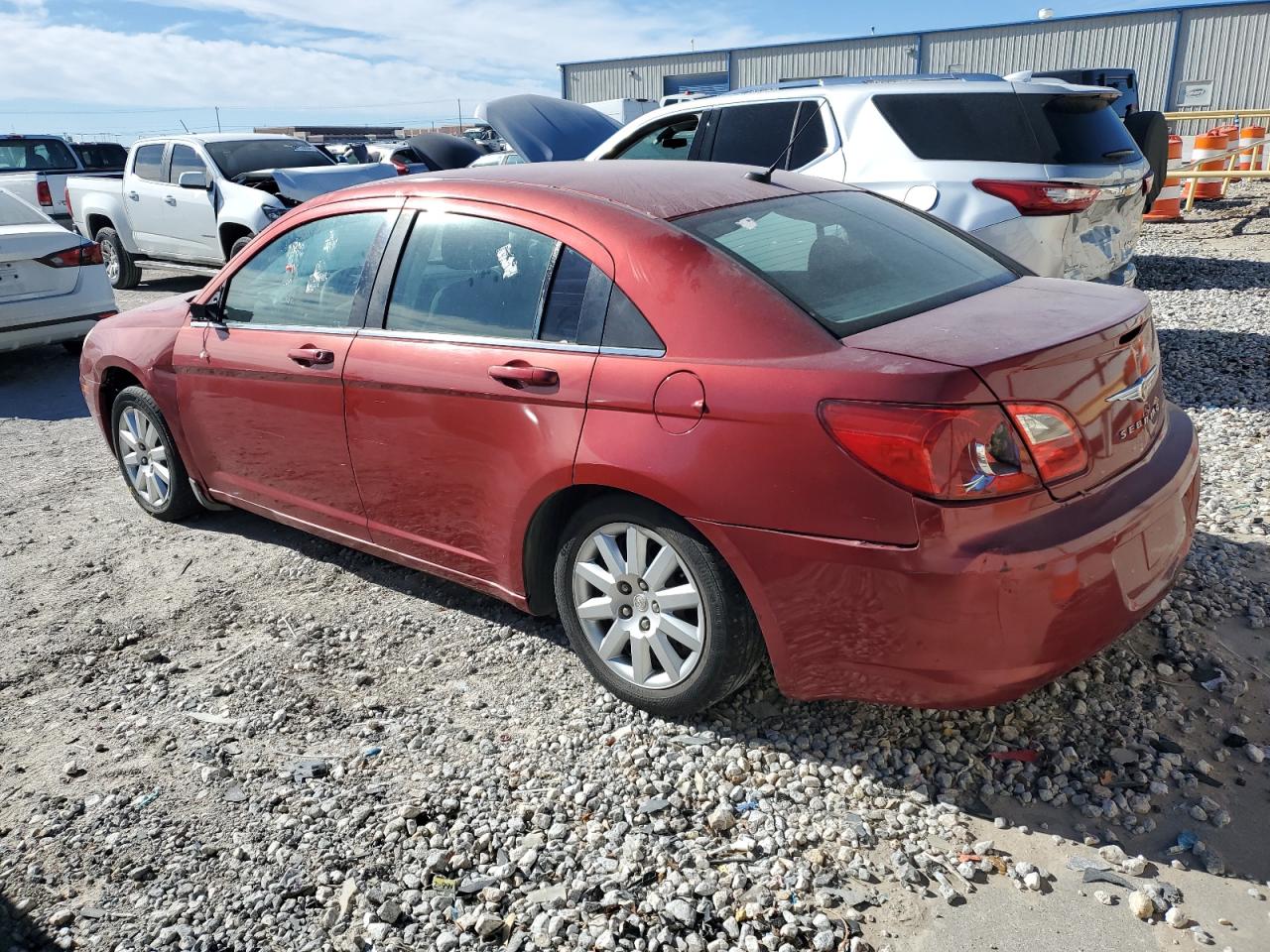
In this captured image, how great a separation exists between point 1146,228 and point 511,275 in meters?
13.8

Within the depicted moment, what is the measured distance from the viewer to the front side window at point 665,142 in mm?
7180

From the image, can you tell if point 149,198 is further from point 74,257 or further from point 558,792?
point 558,792

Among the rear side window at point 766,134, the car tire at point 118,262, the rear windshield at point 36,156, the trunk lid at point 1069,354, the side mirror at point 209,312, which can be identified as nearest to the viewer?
the trunk lid at point 1069,354

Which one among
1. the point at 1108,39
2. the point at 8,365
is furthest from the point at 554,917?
the point at 1108,39

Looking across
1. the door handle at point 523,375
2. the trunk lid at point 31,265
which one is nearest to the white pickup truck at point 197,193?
the trunk lid at point 31,265

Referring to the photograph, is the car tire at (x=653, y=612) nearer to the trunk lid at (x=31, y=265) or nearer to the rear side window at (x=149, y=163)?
the trunk lid at (x=31, y=265)

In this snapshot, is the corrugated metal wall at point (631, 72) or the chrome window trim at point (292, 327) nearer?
the chrome window trim at point (292, 327)

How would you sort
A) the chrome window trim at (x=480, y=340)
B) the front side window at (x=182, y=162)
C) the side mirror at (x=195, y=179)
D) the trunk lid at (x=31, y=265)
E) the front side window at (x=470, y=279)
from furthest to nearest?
the front side window at (x=182, y=162), the side mirror at (x=195, y=179), the trunk lid at (x=31, y=265), the front side window at (x=470, y=279), the chrome window trim at (x=480, y=340)

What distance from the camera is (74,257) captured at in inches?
337

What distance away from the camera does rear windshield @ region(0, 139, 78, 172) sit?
1482 centimetres

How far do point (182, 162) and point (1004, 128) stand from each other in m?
9.80

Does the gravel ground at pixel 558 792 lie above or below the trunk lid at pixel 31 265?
below

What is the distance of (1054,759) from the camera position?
2875 millimetres

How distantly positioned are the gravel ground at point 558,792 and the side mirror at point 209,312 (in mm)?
1186
